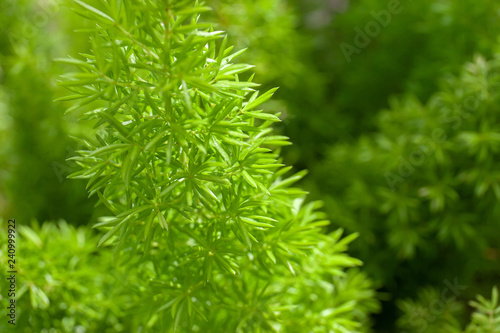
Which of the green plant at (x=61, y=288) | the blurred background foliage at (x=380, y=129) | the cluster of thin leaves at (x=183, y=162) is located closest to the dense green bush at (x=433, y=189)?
the blurred background foliage at (x=380, y=129)

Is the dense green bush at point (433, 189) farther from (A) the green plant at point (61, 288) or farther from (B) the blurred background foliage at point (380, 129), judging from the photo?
(A) the green plant at point (61, 288)

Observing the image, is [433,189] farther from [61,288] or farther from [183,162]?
[61,288]

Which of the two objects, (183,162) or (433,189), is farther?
(433,189)

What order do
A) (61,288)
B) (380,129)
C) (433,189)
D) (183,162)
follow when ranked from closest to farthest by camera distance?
(183,162)
(61,288)
(433,189)
(380,129)

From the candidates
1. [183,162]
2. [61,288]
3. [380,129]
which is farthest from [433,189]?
[61,288]

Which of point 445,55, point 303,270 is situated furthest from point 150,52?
point 445,55

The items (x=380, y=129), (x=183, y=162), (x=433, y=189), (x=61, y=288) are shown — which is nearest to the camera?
(x=183, y=162)
